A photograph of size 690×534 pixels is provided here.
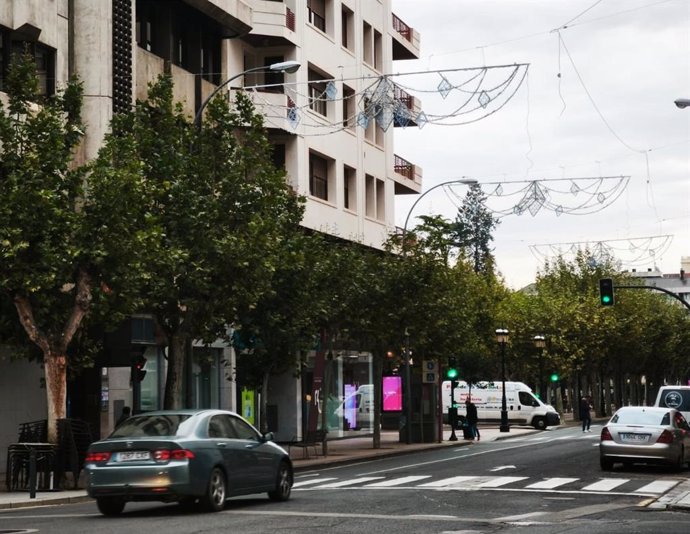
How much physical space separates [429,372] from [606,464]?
772 inches

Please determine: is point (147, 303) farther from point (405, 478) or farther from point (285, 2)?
point (285, 2)

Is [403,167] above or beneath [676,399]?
above

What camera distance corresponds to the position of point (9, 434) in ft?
105

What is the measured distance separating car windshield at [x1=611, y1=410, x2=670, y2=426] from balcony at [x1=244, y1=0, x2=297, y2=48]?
21.7m

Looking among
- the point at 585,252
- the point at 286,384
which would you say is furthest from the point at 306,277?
the point at 585,252

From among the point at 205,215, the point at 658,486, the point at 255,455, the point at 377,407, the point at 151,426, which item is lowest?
the point at 658,486

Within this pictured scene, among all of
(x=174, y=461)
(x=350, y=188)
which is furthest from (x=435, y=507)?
(x=350, y=188)

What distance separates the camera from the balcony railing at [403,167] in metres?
61.4

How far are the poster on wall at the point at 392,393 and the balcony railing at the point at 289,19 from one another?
53.4 feet

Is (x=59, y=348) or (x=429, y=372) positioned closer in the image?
(x=59, y=348)

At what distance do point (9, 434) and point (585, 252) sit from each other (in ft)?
227

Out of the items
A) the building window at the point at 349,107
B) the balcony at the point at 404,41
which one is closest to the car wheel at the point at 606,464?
the building window at the point at 349,107

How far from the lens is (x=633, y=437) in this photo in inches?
1162

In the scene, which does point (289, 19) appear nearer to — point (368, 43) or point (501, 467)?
point (368, 43)
